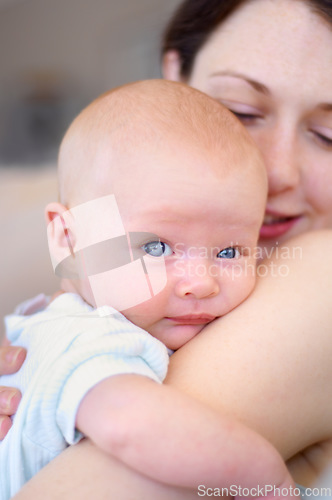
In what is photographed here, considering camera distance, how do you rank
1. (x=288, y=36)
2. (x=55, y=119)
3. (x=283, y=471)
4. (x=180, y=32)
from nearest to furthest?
(x=283, y=471) < (x=288, y=36) < (x=180, y=32) < (x=55, y=119)

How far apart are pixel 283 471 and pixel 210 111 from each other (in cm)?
67

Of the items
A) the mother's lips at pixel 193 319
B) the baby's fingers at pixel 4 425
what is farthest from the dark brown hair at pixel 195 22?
the baby's fingers at pixel 4 425

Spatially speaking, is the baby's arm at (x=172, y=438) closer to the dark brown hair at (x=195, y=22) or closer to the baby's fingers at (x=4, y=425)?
the baby's fingers at (x=4, y=425)

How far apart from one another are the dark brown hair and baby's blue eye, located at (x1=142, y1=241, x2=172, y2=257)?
0.77m

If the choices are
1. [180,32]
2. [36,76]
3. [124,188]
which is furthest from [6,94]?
[124,188]

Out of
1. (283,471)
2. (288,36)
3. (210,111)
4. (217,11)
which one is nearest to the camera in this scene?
(283,471)

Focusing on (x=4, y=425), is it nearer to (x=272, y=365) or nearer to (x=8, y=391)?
(x=8, y=391)

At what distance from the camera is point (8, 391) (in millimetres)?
862

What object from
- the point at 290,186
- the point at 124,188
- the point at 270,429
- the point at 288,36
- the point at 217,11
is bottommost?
the point at 270,429

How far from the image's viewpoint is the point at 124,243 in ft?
2.87

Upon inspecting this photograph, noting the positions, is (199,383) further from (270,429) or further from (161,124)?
(161,124)

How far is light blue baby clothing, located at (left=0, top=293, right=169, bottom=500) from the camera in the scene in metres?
0.71

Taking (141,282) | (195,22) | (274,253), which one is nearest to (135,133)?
(141,282)

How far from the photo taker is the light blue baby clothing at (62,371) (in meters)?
0.71
